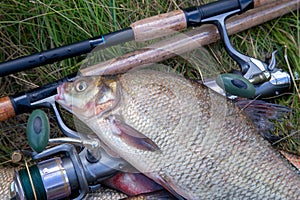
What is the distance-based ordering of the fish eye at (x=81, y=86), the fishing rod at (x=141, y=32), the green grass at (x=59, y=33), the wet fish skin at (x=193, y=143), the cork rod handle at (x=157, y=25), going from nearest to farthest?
the wet fish skin at (x=193, y=143), the fish eye at (x=81, y=86), the fishing rod at (x=141, y=32), the cork rod handle at (x=157, y=25), the green grass at (x=59, y=33)

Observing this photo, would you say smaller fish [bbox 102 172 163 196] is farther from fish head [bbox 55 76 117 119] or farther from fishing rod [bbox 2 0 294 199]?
fish head [bbox 55 76 117 119]

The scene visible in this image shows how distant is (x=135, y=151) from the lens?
266cm

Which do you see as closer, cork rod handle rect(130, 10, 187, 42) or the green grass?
cork rod handle rect(130, 10, 187, 42)

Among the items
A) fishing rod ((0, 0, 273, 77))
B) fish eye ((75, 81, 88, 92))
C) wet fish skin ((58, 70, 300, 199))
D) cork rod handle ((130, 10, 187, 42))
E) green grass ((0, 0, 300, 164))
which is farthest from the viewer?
green grass ((0, 0, 300, 164))

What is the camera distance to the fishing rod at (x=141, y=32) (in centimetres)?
284

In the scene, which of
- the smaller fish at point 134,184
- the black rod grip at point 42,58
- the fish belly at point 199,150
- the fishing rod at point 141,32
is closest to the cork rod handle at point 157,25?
the fishing rod at point 141,32

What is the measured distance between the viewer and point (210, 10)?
3027 mm

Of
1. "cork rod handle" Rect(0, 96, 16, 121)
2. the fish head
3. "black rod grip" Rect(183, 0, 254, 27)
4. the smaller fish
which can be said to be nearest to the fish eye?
the fish head

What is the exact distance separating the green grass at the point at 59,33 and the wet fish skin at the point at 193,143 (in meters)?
0.63

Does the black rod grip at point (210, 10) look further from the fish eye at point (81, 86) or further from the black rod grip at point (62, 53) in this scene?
the fish eye at point (81, 86)

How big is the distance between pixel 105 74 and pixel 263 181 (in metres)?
1.02

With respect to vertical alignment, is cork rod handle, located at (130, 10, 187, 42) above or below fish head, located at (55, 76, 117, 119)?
above

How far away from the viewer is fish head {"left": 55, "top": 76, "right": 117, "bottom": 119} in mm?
2697

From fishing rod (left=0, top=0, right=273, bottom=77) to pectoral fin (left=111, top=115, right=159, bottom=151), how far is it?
0.49 m
